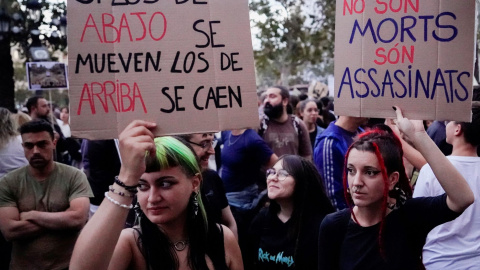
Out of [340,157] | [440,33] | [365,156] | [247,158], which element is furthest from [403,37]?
[247,158]

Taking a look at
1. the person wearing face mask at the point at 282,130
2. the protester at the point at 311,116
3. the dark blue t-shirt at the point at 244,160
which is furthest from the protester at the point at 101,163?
the protester at the point at 311,116

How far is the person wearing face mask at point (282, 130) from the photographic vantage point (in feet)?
22.3

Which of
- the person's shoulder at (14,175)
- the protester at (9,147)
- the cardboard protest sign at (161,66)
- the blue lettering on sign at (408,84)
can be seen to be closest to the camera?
the cardboard protest sign at (161,66)

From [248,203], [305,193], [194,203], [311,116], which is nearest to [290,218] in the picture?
[305,193]

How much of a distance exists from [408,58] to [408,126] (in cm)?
33

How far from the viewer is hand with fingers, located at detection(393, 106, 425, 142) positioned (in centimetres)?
267

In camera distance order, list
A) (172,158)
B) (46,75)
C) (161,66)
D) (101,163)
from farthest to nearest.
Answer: (46,75) < (101,163) < (172,158) < (161,66)

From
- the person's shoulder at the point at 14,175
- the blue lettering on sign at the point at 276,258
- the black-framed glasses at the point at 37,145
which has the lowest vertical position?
the blue lettering on sign at the point at 276,258

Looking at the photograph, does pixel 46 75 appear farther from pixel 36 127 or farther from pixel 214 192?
pixel 214 192

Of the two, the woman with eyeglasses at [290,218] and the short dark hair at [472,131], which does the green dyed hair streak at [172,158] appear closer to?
the woman with eyeglasses at [290,218]

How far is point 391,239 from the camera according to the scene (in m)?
2.80

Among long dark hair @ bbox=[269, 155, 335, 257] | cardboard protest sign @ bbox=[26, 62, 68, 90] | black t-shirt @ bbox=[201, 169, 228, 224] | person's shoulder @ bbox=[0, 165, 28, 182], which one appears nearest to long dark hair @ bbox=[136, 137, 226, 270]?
long dark hair @ bbox=[269, 155, 335, 257]

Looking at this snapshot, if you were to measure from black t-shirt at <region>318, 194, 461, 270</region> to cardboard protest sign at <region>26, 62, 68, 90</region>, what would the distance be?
8.82 meters

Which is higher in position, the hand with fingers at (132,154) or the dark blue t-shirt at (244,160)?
the hand with fingers at (132,154)
